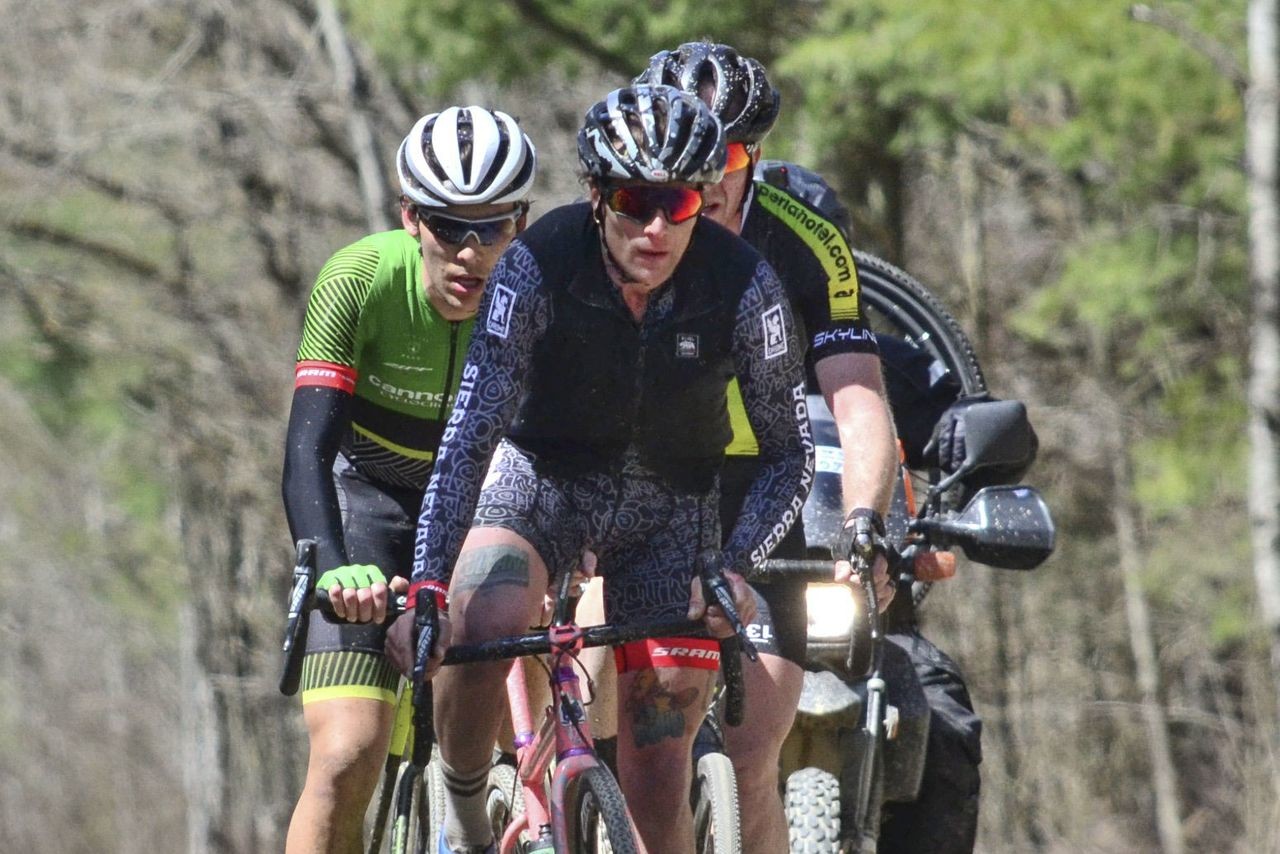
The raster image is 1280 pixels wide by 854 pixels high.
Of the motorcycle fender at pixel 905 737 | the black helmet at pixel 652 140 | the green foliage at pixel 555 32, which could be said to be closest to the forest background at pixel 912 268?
the green foliage at pixel 555 32

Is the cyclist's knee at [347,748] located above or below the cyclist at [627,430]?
below

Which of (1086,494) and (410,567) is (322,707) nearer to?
(410,567)

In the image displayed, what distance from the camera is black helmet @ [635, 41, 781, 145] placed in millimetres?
6105

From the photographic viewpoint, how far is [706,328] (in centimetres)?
513

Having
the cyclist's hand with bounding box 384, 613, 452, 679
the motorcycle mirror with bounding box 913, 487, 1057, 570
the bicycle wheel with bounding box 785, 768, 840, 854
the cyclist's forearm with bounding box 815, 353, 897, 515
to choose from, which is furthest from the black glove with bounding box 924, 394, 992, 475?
the cyclist's hand with bounding box 384, 613, 452, 679

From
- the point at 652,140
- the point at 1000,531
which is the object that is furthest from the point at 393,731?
the point at 1000,531

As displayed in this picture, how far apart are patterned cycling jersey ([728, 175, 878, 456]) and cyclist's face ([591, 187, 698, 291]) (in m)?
0.99

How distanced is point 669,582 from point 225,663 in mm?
17948

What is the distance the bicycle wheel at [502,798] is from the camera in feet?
18.9

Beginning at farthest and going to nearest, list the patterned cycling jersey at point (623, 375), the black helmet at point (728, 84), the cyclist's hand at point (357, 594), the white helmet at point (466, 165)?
the black helmet at point (728, 84) → the white helmet at point (466, 165) → the patterned cycling jersey at point (623, 375) → the cyclist's hand at point (357, 594)

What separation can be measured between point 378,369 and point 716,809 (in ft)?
4.95

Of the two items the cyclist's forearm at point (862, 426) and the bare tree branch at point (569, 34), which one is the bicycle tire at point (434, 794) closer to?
the cyclist's forearm at point (862, 426)

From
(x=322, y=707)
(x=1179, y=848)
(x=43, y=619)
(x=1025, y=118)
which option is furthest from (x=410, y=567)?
(x=43, y=619)

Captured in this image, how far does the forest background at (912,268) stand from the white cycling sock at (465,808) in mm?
6275
